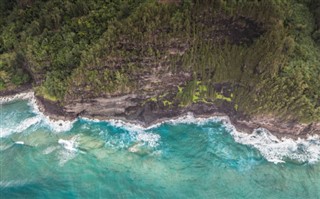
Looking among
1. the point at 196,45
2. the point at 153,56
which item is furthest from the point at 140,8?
the point at 196,45

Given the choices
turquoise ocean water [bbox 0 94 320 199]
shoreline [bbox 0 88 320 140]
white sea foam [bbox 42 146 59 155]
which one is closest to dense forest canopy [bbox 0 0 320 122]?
shoreline [bbox 0 88 320 140]

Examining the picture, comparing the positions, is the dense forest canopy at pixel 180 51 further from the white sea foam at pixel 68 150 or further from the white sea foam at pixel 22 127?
the white sea foam at pixel 68 150

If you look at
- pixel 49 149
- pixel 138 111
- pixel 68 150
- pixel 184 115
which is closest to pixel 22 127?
pixel 49 149

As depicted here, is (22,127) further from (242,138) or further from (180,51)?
(242,138)

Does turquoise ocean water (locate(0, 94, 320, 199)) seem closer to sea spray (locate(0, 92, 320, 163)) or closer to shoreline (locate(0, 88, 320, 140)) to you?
sea spray (locate(0, 92, 320, 163))

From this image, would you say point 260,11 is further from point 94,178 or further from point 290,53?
point 94,178

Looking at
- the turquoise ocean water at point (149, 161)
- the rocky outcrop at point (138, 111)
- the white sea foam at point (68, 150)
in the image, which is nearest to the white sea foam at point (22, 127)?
the turquoise ocean water at point (149, 161)
